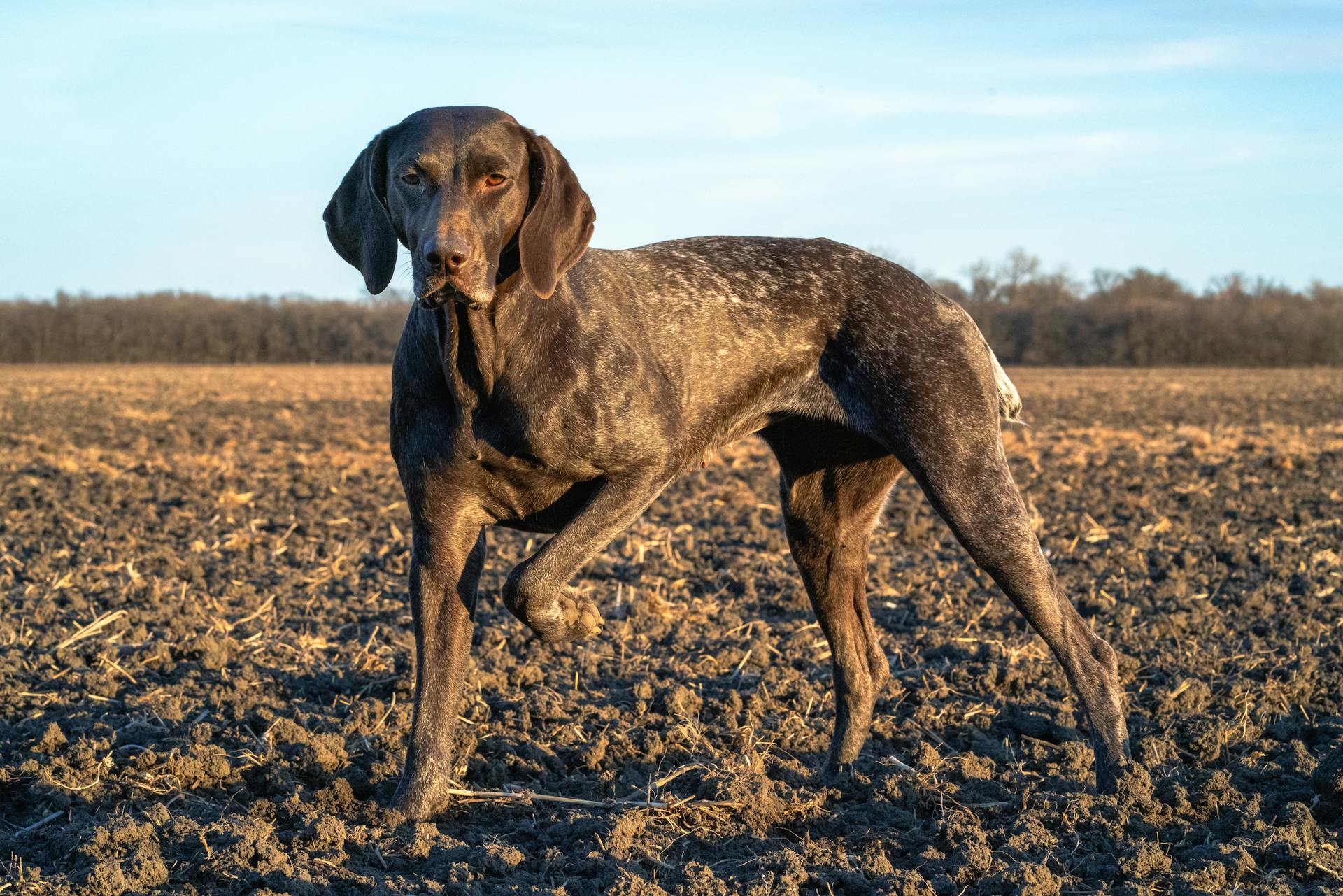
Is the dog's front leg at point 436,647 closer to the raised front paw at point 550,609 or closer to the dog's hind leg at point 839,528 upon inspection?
the raised front paw at point 550,609

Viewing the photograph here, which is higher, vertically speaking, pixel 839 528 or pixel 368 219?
pixel 368 219

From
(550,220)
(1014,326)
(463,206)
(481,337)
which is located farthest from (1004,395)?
(1014,326)

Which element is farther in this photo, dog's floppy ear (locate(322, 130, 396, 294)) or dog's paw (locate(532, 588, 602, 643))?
dog's paw (locate(532, 588, 602, 643))

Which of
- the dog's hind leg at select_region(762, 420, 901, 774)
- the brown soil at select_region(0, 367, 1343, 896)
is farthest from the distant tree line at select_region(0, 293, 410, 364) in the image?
the dog's hind leg at select_region(762, 420, 901, 774)

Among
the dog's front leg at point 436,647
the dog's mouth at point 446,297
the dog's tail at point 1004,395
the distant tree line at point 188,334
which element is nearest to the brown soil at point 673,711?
the dog's front leg at point 436,647

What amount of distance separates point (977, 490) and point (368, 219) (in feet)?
8.50

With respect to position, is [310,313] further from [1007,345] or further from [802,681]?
[802,681]

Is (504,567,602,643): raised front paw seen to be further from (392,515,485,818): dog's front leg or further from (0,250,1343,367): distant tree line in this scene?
(0,250,1343,367): distant tree line

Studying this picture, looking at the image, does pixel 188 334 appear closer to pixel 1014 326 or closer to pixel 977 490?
pixel 1014 326

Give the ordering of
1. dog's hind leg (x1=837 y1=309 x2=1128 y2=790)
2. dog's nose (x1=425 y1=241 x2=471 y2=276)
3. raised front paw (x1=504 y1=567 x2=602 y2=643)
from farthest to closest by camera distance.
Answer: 1. dog's hind leg (x1=837 y1=309 x2=1128 y2=790)
2. raised front paw (x1=504 y1=567 x2=602 y2=643)
3. dog's nose (x1=425 y1=241 x2=471 y2=276)

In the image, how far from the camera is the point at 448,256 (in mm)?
4070

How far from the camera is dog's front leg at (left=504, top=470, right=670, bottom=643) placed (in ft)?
15.1

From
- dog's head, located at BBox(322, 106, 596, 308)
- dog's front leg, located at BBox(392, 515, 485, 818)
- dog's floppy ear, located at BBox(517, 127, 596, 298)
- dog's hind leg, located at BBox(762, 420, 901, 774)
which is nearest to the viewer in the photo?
dog's head, located at BBox(322, 106, 596, 308)

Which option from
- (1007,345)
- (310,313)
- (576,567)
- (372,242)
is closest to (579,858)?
(576,567)
